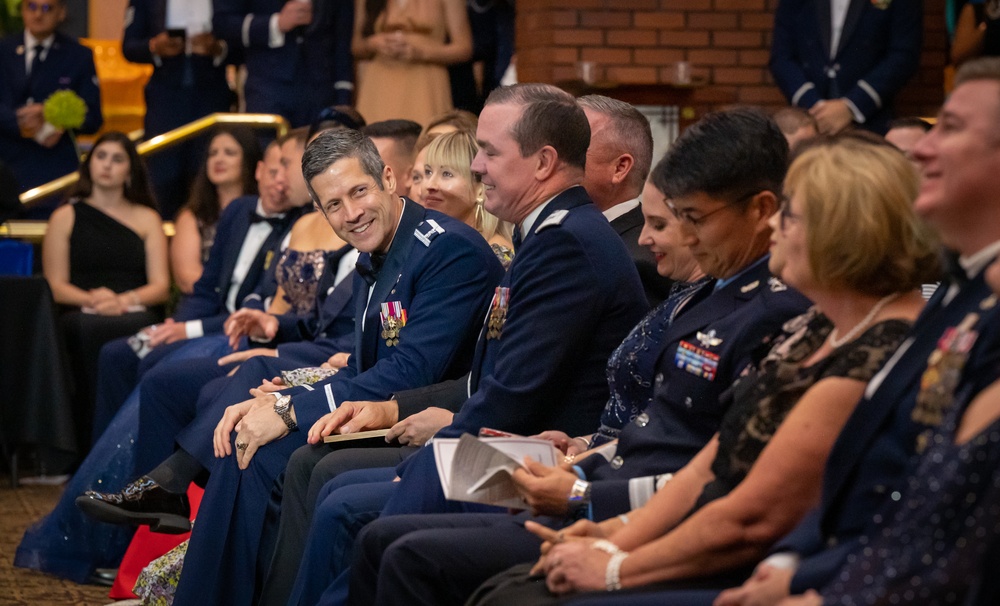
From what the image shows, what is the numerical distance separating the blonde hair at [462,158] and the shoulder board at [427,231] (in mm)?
436

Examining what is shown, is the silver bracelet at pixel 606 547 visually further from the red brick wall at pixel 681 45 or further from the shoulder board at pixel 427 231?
the red brick wall at pixel 681 45

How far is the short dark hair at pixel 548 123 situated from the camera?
314 cm

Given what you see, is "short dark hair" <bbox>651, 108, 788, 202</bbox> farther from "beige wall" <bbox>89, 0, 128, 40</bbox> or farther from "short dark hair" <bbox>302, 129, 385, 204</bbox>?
"beige wall" <bbox>89, 0, 128, 40</bbox>

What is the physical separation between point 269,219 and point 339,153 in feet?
6.21

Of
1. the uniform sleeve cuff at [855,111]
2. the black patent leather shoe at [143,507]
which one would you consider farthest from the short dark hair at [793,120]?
the black patent leather shoe at [143,507]

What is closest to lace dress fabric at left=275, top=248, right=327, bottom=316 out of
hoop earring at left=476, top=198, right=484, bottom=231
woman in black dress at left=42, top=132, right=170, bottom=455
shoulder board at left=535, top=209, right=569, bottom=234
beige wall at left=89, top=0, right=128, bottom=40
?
hoop earring at left=476, top=198, right=484, bottom=231

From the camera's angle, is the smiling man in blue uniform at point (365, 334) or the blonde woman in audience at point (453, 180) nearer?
the smiling man in blue uniform at point (365, 334)

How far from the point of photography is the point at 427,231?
3.71 meters

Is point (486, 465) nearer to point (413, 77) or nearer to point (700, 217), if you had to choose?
point (700, 217)

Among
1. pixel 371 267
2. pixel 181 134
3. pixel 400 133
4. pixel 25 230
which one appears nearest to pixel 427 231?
pixel 371 267

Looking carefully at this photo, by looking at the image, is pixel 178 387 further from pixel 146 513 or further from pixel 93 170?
pixel 93 170

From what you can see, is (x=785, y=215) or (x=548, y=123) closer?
(x=785, y=215)

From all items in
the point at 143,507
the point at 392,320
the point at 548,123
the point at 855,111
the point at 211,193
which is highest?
the point at 548,123

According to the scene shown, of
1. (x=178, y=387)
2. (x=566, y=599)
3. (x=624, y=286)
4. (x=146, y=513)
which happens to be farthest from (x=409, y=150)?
(x=566, y=599)
